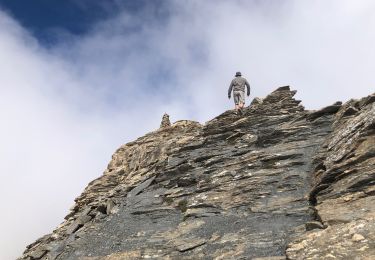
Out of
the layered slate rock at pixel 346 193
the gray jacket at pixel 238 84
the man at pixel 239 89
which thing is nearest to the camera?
the layered slate rock at pixel 346 193

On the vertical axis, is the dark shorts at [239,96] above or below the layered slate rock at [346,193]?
above

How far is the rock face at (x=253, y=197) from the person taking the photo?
1752cm

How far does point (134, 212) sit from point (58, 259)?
5.19 metres

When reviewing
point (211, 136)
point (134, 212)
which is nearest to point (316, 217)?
point (134, 212)

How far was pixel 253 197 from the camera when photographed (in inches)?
920

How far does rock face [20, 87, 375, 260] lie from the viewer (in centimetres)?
1752

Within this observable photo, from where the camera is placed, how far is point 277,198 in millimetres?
22359

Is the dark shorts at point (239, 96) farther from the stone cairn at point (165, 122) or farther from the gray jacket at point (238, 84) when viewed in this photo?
the stone cairn at point (165, 122)

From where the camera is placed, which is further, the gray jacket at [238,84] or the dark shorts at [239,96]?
the gray jacket at [238,84]

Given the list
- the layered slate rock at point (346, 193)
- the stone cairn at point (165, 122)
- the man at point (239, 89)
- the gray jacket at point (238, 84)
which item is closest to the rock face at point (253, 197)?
the layered slate rock at point (346, 193)

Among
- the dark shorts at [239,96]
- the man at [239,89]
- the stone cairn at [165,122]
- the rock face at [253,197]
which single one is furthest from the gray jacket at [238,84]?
the stone cairn at [165,122]

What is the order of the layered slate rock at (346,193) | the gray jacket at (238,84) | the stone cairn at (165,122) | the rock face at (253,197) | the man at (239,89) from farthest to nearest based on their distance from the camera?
the stone cairn at (165,122), the gray jacket at (238,84), the man at (239,89), the rock face at (253,197), the layered slate rock at (346,193)

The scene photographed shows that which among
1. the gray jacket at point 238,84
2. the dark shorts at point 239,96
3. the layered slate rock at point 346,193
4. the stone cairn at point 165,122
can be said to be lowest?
the layered slate rock at point 346,193

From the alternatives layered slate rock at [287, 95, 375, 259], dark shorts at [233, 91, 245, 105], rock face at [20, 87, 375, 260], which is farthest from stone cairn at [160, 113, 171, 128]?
layered slate rock at [287, 95, 375, 259]
